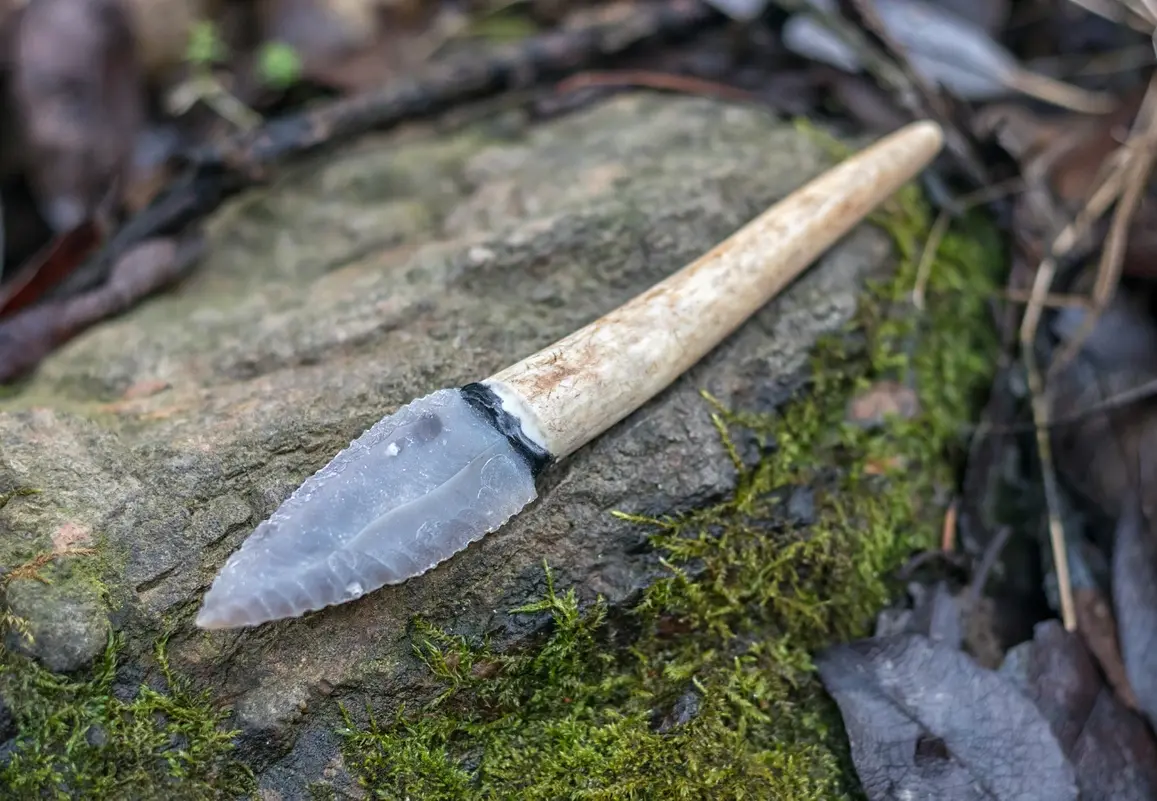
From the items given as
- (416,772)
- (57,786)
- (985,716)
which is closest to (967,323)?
(985,716)

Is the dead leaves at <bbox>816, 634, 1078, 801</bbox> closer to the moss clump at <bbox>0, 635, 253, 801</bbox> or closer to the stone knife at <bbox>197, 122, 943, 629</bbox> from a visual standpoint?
the stone knife at <bbox>197, 122, 943, 629</bbox>

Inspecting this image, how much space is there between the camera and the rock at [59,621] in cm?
203

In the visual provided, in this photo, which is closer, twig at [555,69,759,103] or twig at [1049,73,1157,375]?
twig at [1049,73,1157,375]

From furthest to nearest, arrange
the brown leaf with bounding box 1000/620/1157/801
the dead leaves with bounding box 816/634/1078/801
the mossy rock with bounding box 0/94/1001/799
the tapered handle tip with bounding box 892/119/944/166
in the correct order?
the tapered handle tip with bounding box 892/119/944/166
the brown leaf with bounding box 1000/620/1157/801
the dead leaves with bounding box 816/634/1078/801
the mossy rock with bounding box 0/94/1001/799

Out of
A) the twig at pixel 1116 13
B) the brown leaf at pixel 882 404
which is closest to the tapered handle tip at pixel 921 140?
the brown leaf at pixel 882 404

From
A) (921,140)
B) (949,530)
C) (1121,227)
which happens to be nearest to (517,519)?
(949,530)

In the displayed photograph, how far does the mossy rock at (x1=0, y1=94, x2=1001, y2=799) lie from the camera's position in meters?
2.12

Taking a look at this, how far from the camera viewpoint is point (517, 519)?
233cm

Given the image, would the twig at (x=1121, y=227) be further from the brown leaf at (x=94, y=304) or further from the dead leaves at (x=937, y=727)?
the brown leaf at (x=94, y=304)

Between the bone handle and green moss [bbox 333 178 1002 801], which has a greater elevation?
the bone handle

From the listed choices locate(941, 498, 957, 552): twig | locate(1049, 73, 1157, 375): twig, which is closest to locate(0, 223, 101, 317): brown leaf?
locate(941, 498, 957, 552): twig

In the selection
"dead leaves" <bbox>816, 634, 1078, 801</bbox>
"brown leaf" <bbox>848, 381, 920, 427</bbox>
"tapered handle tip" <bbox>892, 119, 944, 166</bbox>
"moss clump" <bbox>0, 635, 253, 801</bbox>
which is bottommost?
"dead leaves" <bbox>816, 634, 1078, 801</bbox>

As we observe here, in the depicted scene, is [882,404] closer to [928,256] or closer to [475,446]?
[928,256]

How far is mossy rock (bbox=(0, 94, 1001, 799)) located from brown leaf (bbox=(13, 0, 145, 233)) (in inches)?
43.1
